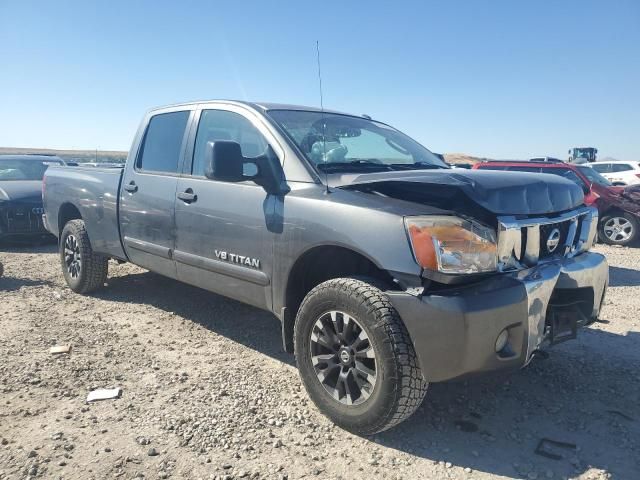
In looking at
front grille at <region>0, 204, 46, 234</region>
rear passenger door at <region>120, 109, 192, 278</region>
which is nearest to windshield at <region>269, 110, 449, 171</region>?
rear passenger door at <region>120, 109, 192, 278</region>

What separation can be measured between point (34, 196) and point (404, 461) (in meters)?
8.25

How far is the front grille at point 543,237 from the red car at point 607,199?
640 centimetres

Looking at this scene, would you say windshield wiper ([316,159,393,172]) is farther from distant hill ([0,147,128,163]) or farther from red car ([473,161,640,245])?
distant hill ([0,147,128,163])

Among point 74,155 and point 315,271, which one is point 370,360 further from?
point 74,155

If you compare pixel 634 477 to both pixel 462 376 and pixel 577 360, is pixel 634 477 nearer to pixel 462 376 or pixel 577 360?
pixel 462 376

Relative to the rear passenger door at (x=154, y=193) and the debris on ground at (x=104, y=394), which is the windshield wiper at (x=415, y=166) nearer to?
the rear passenger door at (x=154, y=193)

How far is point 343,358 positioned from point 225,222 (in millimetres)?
1298

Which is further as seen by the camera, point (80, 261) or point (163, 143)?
point (80, 261)

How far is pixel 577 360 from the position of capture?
12.3ft

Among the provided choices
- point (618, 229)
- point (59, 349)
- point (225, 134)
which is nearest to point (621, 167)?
point (618, 229)

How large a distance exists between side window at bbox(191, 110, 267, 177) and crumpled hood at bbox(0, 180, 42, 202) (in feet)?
19.7

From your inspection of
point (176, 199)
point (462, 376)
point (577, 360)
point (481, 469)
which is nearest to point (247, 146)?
point (176, 199)

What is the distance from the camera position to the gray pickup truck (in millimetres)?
2406

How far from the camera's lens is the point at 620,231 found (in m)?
9.59
